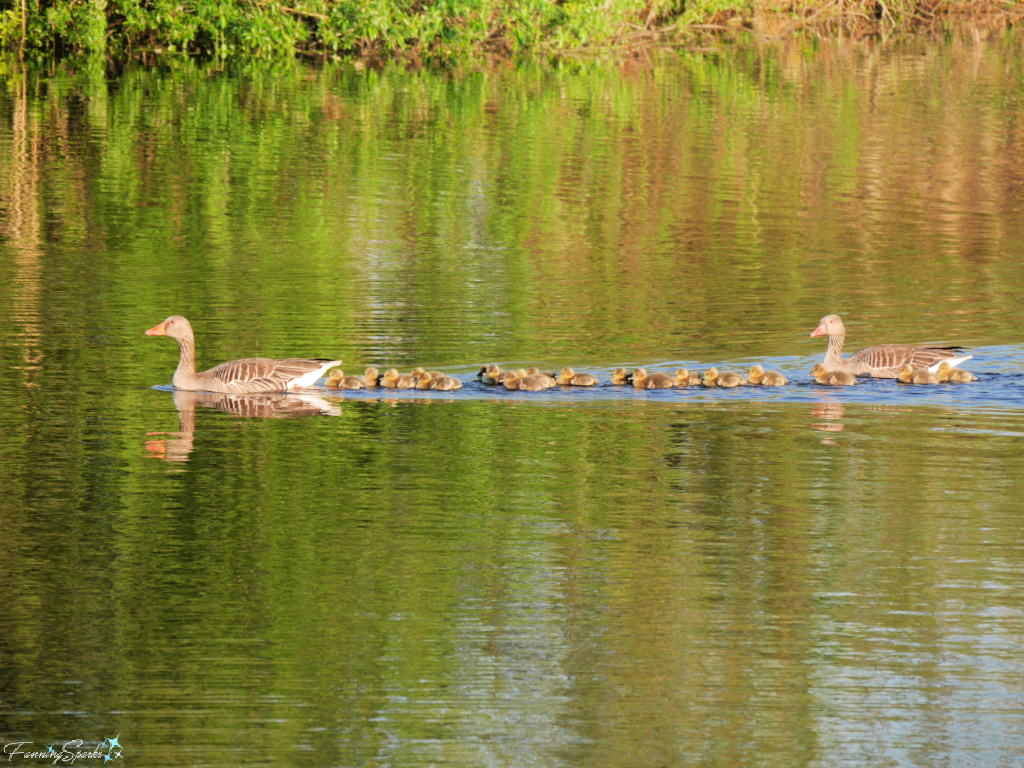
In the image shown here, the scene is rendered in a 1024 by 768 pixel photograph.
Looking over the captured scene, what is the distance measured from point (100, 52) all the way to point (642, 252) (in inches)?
1242

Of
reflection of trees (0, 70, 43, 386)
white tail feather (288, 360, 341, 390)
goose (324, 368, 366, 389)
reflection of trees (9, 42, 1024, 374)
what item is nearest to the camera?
white tail feather (288, 360, 341, 390)

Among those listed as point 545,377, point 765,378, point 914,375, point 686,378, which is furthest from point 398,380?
point 914,375

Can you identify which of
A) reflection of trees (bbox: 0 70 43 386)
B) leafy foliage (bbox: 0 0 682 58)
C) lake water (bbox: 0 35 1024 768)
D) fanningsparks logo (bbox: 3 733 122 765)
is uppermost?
leafy foliage (bbox: 0 0 682 58)

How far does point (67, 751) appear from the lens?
7.75 metres

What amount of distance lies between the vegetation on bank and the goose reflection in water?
115ft

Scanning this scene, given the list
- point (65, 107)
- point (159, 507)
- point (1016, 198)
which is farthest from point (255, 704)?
point (65, 107)

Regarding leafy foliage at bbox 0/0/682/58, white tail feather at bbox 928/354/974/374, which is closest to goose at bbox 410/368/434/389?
white tail feather at bbox 928/354/974/374

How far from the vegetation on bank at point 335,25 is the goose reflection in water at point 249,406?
35.1m

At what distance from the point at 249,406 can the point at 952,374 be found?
6460 mm

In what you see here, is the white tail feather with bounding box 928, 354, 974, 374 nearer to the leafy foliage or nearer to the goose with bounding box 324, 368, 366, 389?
the goose with bounding box 324, 368, 366, 389

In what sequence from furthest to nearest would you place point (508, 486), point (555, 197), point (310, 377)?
point (555, 197)
point (310, 377)
point (508, 486)

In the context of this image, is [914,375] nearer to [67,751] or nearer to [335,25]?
[67,751]

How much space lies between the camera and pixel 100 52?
51.2m

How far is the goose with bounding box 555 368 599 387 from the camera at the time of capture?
15492 millimetres
